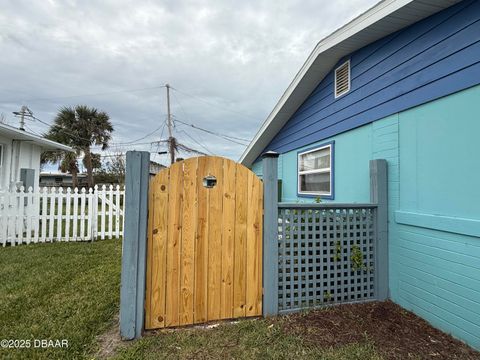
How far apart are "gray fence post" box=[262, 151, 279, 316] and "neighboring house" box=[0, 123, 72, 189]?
25.6ft

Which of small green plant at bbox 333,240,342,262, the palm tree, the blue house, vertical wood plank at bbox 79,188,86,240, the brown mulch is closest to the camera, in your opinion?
the brown mulch

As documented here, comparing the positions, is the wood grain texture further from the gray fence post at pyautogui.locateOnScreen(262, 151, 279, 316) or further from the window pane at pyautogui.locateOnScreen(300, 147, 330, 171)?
the window pane at pyautogui.locateOnScreen(300, 147, 330, 171)

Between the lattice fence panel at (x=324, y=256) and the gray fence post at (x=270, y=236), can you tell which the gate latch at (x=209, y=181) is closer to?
the gray fence post at (x=270, y=236)

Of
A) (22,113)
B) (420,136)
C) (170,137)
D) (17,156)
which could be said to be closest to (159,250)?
(420,136)

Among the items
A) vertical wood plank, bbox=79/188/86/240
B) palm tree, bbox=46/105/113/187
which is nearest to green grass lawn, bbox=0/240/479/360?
vertical wood plank, bbox=79/188/86/240

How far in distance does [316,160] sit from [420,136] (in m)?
2.65

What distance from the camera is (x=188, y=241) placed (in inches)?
109

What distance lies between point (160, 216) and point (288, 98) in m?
4.46

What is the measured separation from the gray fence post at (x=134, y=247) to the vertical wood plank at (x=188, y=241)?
0.39m

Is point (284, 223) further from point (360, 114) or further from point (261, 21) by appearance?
point (261, 21)

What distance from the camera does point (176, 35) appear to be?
25.8 ft

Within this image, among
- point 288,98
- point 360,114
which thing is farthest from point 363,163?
point 288,98

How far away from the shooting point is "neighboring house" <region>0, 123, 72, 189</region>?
25.2 feet

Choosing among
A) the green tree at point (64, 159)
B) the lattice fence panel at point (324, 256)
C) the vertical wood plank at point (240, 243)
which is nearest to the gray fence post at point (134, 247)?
the vertical wood plank at point (240, 243)
